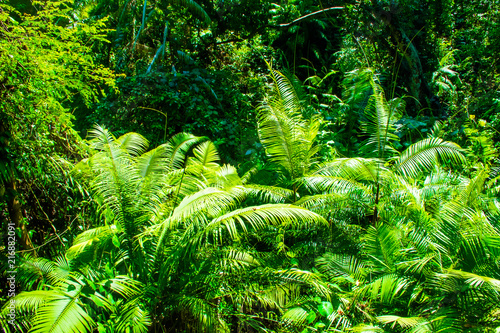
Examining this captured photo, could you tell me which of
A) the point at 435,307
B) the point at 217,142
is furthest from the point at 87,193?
the point at 435,307

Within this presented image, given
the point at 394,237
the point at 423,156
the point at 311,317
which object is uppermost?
the point at 423,156

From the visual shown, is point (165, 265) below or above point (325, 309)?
above

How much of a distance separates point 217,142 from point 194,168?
3177 millimetres

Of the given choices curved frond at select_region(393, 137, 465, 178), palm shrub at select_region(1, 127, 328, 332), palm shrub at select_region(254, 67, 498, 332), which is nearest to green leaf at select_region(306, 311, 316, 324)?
palm shrub at select_region(254, 67, 498, 332)

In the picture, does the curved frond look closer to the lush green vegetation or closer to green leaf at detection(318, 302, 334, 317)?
the lush green vegetation

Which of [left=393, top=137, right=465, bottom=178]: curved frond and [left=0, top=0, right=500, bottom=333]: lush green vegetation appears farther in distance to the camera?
[left=393, top=137, right=465, bottom=178]: curved frond

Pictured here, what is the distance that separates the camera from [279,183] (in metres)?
5.24

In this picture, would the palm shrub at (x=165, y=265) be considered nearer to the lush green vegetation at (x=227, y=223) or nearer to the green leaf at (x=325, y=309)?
the lush green vegetation at (x=227, y=223)

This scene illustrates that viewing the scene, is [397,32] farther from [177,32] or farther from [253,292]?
[253,292]

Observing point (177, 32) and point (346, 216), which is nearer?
point (346, 216)

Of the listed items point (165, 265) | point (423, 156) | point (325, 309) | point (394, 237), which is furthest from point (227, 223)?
point (423, 156)

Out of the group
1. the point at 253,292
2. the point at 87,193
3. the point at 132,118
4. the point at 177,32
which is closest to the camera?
the point at 253,292

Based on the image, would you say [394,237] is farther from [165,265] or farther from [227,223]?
[165,265]

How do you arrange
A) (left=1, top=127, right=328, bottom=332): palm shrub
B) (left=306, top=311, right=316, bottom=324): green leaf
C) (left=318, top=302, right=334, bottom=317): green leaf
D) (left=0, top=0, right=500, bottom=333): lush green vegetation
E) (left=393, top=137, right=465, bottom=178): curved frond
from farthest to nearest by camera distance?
1. (left=393, top=137, right=465, bottom=178): curved frond
2. (left=318, top=302, right=334, bottom=317): green leaf
3. (left=306, top=311, right=316, bottom=324): green leaf
4. (left=0, top=0, right=500, bottom=333): lush green vegetation
5. (left=1, top=127, right=328, bottom=332): palm shrub
